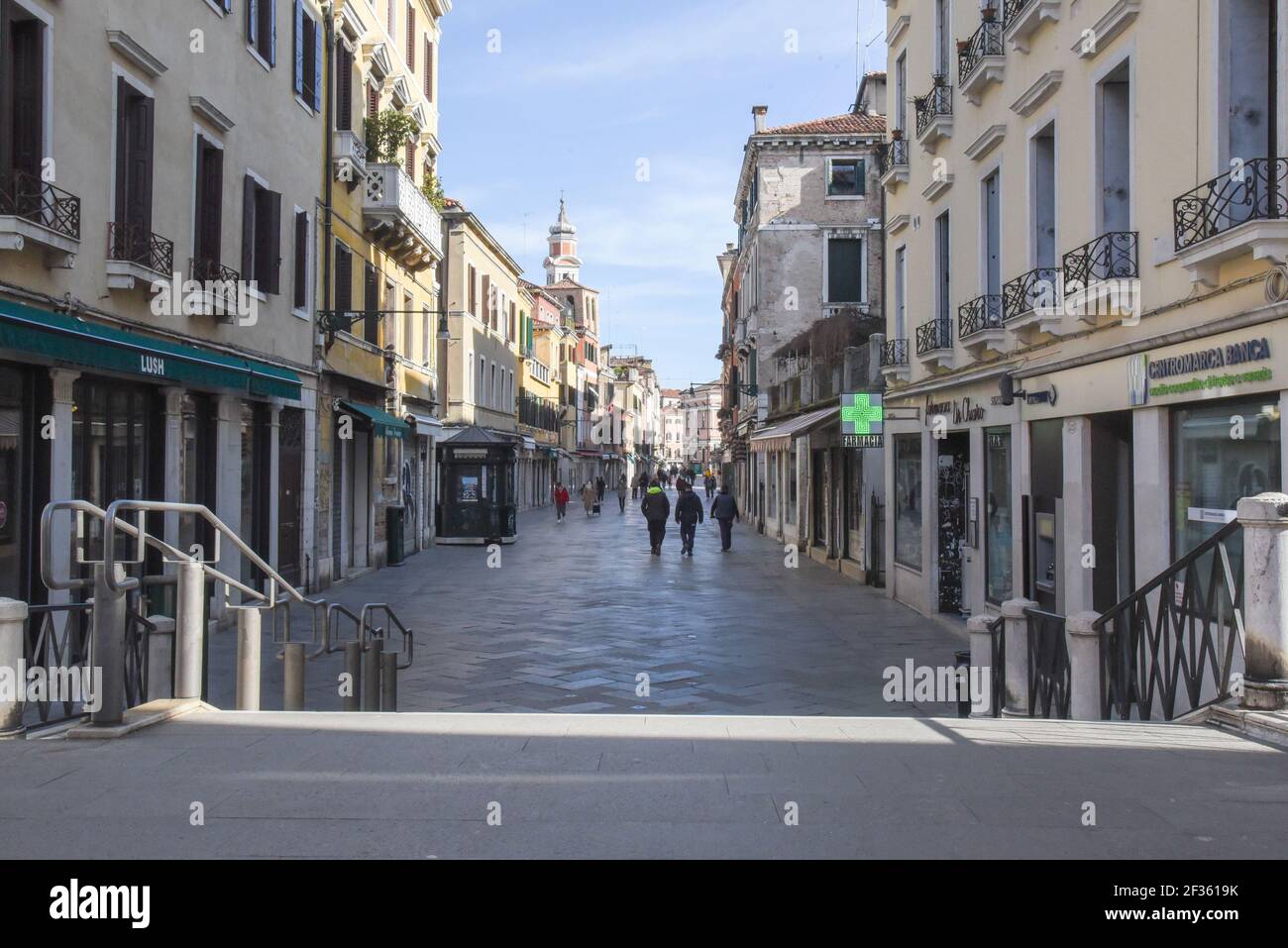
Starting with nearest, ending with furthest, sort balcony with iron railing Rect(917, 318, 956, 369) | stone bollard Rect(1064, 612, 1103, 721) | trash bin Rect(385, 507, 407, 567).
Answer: stone bollard Rect(1064, 612, 1103, 721) → balcony with iron railing Rect(917, 318, 956, 369) → trash bin Rect(385, 507, 407, 567)

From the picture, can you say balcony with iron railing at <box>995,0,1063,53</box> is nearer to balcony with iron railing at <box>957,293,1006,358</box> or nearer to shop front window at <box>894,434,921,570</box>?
balcony with iron railing at <box>957,293,1006,358</box>

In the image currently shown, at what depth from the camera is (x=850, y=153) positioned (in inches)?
1373

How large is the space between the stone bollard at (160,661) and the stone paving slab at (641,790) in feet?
1.66

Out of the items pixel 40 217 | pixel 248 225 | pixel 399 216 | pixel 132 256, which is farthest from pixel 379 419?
pixel 40 217

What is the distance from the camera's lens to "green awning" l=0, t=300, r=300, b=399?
8836mm

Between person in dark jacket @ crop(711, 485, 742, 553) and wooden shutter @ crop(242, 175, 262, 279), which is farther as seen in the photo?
person in dark jacket @ crop(711, 485, 742, 553)

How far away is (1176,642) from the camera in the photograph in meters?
7.00

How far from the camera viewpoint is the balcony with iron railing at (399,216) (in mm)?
21797

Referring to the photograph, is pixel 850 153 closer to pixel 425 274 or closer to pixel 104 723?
pixel 425 274

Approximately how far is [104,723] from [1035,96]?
10.6 m

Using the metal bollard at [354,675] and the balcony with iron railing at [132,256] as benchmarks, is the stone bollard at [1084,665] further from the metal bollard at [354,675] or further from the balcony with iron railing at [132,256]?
the balcony with iron railing at [132,256]

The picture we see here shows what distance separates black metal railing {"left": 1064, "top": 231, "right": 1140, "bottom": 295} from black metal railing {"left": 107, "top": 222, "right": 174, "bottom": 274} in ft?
30.2

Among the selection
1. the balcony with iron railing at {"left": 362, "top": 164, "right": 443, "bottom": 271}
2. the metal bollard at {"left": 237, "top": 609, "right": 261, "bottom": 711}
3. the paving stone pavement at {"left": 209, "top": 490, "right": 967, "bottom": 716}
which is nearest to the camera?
the metal bollard at {"left": 237, "top": 609, "right": 261, "bottom": 711}

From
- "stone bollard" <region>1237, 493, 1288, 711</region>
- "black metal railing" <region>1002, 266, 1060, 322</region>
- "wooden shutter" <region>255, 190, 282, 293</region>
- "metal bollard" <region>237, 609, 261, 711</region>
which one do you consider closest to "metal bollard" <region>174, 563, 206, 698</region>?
"metal bollard" <region>237, 609, 261, 711</region>
